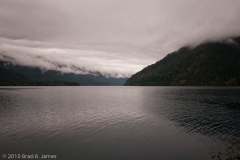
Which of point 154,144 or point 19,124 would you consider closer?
point 154,144

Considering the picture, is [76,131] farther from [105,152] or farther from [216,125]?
[216,125]

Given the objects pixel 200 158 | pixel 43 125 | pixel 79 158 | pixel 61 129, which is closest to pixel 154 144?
pixel 200 158

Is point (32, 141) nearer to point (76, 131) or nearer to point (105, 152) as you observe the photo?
point (76, 131)

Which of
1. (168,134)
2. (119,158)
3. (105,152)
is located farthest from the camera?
(168,134)

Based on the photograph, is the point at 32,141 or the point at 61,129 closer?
the point at 32,141

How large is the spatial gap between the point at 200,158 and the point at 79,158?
20.2 meters

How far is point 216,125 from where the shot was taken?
1761 inches

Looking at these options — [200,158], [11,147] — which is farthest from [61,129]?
[200,158]

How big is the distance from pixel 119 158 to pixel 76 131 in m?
17.9

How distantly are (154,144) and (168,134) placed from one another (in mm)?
7901

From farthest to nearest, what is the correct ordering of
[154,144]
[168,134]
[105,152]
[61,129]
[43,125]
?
[43,125]
[61,129]
[168,134]
[154,144]
[105,152]

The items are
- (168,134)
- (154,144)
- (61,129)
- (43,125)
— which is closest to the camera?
(154,144)

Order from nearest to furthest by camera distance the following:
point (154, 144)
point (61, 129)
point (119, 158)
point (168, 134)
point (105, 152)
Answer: point (119, 158) → point (105, 152) → point (154, 144) → point (168, 134) → point (61, 129)

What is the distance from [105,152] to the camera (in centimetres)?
2727
